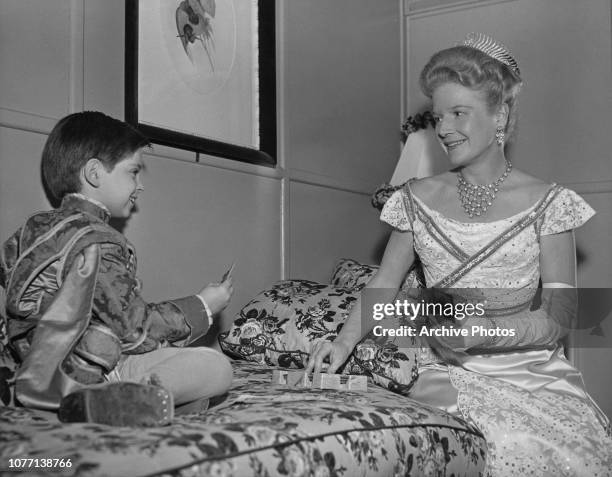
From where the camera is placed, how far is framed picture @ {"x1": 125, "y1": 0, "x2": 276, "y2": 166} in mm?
2207

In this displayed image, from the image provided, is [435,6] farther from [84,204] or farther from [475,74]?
[84,204]

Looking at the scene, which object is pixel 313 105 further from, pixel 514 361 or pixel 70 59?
pixel 514 361

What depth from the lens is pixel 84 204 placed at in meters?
1.69

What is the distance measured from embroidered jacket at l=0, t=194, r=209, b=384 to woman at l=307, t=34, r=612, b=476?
557mm

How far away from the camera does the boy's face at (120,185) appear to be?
1.72m

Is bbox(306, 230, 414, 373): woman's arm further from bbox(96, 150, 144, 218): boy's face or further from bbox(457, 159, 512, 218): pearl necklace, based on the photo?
bbox(96, 150, 144, 218): boy's face

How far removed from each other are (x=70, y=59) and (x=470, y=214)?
1.16m

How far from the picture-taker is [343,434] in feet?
4.64

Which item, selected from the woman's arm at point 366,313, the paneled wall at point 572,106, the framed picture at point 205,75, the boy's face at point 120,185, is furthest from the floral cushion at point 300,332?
the paneled wall at point 572,106

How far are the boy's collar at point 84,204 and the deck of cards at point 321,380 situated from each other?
23.4 inches

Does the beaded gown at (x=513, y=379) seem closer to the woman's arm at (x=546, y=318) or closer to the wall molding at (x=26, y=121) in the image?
the woman's arm at (x=546, y=318)

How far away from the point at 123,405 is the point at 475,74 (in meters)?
1.37

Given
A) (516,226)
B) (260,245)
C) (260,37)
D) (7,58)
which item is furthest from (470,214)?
(7,58)

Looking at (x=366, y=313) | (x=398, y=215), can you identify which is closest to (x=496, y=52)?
(x=398, y=215)
